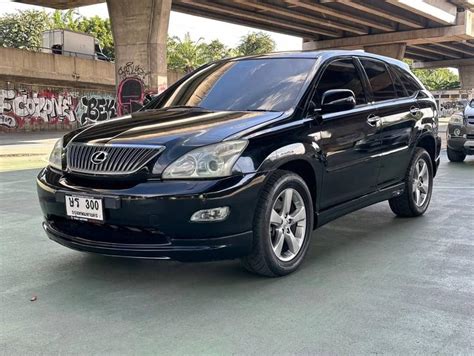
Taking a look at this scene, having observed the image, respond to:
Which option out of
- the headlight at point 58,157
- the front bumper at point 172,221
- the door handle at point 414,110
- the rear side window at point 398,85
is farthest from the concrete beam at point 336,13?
the front bumper at point 172,221

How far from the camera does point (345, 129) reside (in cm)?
456

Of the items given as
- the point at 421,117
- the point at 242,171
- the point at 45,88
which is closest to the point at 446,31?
the point at 45,88

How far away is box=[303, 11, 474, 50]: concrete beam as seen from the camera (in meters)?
30.7

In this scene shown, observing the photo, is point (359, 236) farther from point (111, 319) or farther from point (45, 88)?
point (45, 88)

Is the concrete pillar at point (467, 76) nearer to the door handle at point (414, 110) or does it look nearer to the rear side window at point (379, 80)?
the door handle at point (414, 110)

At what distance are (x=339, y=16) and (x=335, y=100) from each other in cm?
2504

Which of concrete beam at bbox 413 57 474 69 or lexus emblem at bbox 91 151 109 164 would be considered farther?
concrete beam at bbox 413 57 474 69

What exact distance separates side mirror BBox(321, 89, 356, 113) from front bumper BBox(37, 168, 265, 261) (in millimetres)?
1077

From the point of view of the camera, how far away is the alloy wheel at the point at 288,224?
12.8 ft

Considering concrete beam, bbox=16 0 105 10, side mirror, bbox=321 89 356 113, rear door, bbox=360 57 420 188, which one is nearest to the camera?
side mirror, bbox=321 89 356 113

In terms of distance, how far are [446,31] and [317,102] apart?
30.4m

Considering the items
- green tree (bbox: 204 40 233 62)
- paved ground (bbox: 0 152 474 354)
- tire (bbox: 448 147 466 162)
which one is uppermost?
green tree (bbox: 204 40 233 62)

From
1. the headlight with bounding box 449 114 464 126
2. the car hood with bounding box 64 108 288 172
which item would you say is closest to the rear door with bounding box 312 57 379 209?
the car hood with bounding box 64 108 288 172

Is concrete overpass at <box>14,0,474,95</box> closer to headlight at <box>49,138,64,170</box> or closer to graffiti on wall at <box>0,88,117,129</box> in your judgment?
graffiti on wall at <box>0,88,117,129</box>
